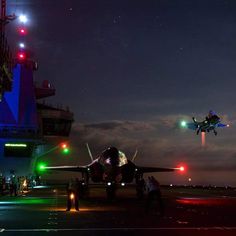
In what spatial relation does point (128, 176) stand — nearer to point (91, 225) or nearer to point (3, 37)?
point (3, 37)

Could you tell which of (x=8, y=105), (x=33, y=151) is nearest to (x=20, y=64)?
(x=8, y=105)

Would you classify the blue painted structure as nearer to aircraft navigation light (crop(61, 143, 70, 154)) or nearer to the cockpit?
aircraft navigation light (crop(61, 143, 70, 154))

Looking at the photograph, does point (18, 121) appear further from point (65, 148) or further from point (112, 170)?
point (112, 170)

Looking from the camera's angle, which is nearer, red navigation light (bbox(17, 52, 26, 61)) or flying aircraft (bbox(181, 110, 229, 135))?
flying aircraft (bbox(181, 110, 229, 135))

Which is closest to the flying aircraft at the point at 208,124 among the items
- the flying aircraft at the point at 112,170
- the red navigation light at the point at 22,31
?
the flying aircraft at the point at 112,170

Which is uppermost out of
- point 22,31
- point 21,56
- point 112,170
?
point 22,31

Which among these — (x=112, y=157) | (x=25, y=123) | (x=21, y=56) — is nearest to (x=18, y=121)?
(x=25, y=123)

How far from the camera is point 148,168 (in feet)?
172

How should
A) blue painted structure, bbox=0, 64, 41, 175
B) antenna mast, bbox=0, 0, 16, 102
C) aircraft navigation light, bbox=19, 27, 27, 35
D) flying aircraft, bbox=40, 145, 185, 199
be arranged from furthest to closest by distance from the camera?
aircraft navigation light, bbox=19, 27, 27, 35 → blue painted structure, bbox=0, 64, 41, 175 → antenna mast, bbox=0, 0, 16, 102 → flying aircraft, bbox=40, 145, 185, 199

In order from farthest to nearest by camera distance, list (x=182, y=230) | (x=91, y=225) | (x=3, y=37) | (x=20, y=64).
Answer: (x=20, y=64), (x=3, y=37), (x=91, y=225), (x=182, y=230)

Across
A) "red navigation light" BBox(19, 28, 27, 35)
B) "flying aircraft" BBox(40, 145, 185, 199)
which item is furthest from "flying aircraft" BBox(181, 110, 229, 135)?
"red navigation light" BBox(19, 28, 27, 35)

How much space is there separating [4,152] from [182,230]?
70013 millimetres

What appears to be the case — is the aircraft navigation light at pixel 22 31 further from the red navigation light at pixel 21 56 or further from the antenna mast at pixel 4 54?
the antenna mast at pixel 4 54

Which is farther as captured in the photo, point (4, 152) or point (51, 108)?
point (51, 108)
